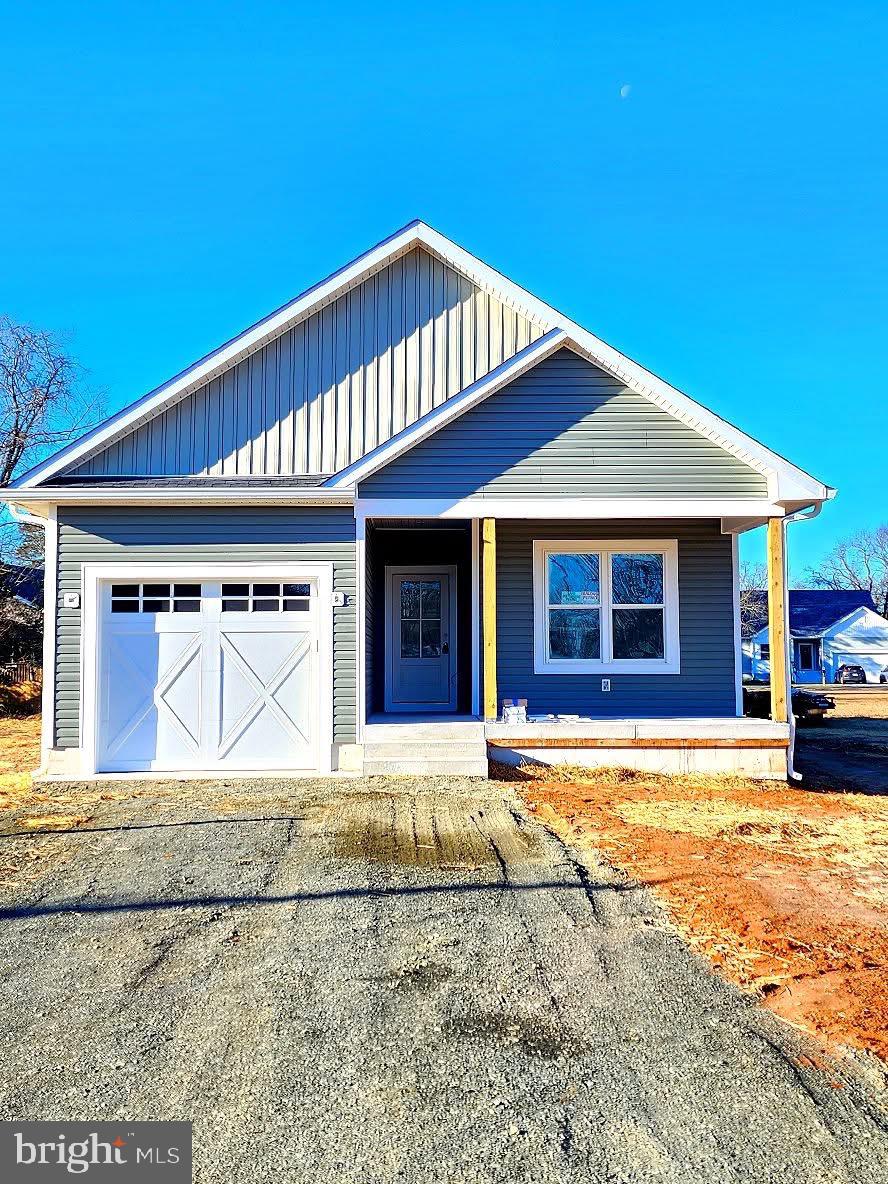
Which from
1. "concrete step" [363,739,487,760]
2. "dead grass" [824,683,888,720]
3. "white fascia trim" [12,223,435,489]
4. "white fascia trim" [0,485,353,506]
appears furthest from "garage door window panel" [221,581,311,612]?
"dead grass" [824,683,888,720]

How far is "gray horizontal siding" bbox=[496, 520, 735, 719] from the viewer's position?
10.9m

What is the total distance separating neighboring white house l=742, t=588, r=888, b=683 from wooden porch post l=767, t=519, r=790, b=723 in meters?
39.7

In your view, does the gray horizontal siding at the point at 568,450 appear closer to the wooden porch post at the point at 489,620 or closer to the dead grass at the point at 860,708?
the wooden porch post at the point at 489,620

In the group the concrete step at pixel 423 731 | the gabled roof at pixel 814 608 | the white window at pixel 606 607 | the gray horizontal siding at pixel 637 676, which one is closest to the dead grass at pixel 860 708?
the gray horizontal siding at pixel 637 676

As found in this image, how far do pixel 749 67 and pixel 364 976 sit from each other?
44.8 ft

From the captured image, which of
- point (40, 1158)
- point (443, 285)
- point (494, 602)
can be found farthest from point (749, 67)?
point (40, 1158)

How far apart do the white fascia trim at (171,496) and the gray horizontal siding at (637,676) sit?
2.87 metres

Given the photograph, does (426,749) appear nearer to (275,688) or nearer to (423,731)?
(423,731)

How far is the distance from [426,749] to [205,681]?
2.78 meters

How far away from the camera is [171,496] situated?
931 centimetres

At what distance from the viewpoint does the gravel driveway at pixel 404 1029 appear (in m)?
2.59

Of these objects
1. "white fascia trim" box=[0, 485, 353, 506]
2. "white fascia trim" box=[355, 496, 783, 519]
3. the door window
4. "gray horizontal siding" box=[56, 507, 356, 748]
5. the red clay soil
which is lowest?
the red clay soil

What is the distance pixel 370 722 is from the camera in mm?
10406

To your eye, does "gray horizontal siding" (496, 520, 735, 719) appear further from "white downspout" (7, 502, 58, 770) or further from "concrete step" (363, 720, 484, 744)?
"white downspout" (7, 502, 58, 770)
